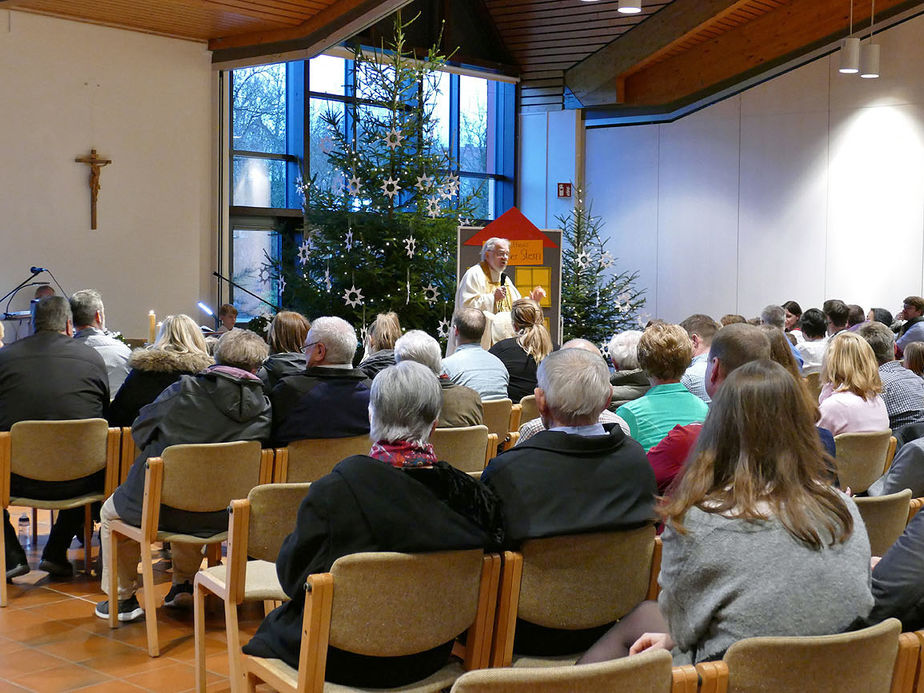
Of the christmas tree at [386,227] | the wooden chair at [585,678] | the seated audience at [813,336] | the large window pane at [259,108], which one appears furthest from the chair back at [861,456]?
the large window pane at [259,108]

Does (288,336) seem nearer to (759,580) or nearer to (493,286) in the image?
(759,580)

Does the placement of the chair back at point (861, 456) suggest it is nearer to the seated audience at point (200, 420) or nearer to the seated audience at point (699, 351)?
the seated audience at point (699, 351)

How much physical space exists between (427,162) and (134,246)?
3183mm

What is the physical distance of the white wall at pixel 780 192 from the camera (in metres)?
11.9

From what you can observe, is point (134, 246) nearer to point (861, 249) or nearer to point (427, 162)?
point (427, 162)

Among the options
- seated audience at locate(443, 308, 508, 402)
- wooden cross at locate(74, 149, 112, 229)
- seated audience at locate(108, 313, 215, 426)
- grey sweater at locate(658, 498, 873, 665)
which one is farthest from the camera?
wooden cross at locate(74, 149, 112, 229)

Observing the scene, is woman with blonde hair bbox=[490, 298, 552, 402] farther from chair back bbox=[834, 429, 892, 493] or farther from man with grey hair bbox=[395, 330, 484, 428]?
chair back bbox=[834, 429, 892, 493]

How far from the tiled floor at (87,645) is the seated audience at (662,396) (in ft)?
5.72

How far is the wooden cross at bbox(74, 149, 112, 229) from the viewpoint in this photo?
10.2 meters

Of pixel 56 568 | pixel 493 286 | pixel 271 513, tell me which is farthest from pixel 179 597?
pixel 493 286

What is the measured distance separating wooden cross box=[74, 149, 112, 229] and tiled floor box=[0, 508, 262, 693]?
6190 millimetres

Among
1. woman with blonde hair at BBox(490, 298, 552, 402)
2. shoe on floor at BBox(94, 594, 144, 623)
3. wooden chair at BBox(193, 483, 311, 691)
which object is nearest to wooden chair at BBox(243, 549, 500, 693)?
wooden chair at BBox(193, 483, 311, 691)

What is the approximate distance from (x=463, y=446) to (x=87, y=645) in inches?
65.9

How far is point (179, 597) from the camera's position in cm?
449
